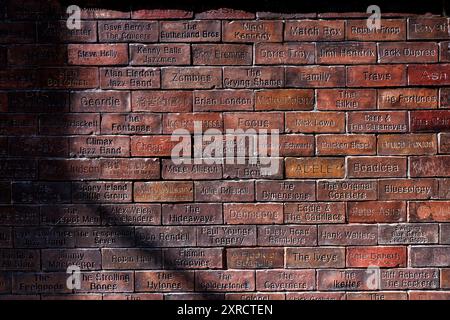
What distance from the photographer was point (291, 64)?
1.82 m

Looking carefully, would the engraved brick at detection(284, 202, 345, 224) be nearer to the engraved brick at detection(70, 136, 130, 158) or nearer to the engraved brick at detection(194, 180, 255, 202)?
the engraved brick at detection(194, 180, 255, 202)

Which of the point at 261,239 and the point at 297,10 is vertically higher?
the point at 297,10

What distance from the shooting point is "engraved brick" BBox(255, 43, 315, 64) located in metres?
1.82

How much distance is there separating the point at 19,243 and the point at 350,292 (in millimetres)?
1353

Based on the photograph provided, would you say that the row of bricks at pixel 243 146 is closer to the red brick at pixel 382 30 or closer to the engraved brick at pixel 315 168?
the engraved brick at pixel 315 168

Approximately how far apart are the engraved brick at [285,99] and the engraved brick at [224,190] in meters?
0.32

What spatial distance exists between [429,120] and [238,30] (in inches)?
33.0

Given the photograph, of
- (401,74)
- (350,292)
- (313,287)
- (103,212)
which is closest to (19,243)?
(103,212)

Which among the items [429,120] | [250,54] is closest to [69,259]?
[250,54]

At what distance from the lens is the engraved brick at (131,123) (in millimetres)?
1825

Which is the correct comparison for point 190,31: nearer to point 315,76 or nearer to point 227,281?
point 315,76

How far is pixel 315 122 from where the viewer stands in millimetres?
1831
